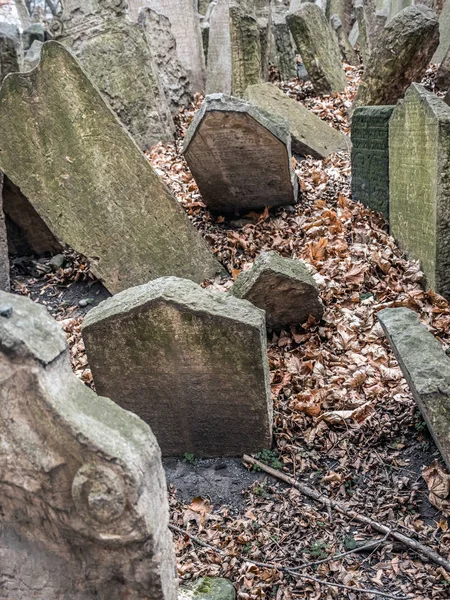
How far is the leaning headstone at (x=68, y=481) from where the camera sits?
1751 millimetres

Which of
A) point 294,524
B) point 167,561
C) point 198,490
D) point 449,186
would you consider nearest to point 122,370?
point 198,490

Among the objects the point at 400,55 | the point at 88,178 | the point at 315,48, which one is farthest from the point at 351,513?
the point at 315,48

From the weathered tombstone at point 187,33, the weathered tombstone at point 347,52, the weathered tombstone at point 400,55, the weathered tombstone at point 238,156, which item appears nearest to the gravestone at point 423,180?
the weathered tombstone at point 238,156

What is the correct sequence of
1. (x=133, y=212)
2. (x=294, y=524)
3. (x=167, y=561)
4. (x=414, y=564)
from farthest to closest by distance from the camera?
(x=133, y=212)
(x=294, y=524)
(x=414, y=564)
(x=167, y=561)

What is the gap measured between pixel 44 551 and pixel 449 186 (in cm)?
394

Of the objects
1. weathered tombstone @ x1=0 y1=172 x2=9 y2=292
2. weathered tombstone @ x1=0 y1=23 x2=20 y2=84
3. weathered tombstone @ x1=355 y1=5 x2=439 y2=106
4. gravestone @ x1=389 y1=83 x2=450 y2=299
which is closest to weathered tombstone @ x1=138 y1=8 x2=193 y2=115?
weathered tombstone @ x1=0 y1=23 x2=20 y2=84

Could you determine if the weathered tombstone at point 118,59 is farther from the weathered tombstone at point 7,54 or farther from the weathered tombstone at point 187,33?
the weathered tombstone at point 187,33

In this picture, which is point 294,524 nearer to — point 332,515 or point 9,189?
point 332,515

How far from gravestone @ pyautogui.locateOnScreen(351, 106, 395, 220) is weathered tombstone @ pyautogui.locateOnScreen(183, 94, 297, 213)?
69cm

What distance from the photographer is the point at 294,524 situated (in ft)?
11.2

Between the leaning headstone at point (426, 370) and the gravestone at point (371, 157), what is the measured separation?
250cm

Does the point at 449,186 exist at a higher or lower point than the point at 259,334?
higher

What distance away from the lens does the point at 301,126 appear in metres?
7.59

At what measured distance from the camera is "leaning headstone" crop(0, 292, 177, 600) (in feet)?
5.74
